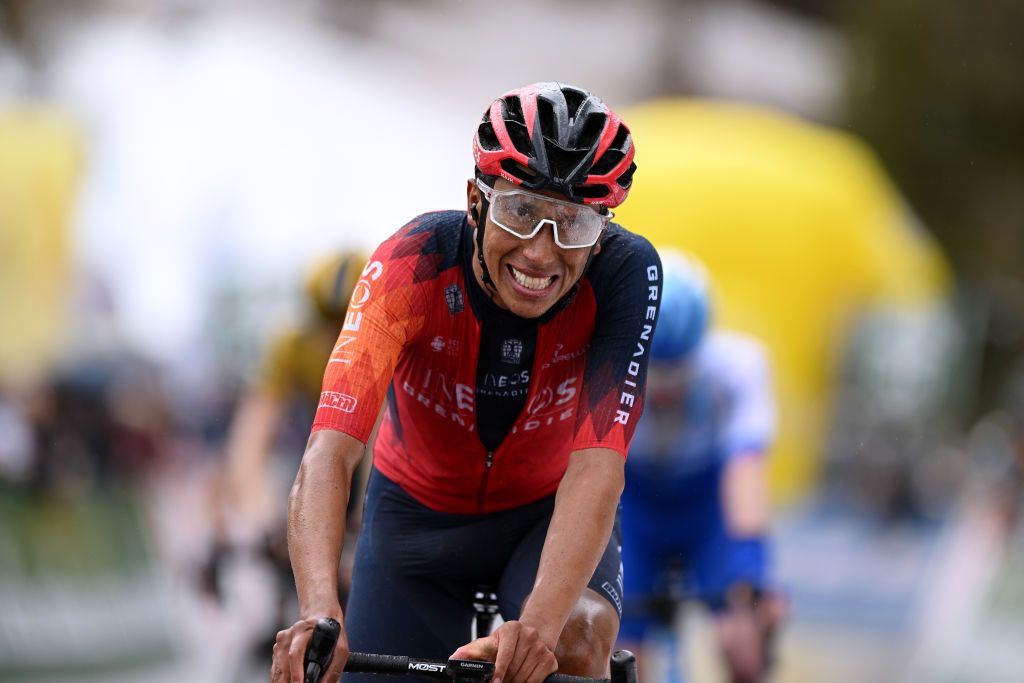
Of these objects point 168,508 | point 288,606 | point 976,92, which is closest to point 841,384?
point 168,508

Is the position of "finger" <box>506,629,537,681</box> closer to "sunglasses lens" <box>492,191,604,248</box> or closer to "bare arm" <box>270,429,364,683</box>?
"bare arm" <box>270,429,364,683</box>

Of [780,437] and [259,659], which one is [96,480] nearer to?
[259,659]

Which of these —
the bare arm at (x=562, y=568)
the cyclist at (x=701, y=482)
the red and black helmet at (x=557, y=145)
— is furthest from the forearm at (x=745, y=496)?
the red and black helmet at (x=557, y=145)

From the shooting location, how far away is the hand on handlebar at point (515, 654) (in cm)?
336

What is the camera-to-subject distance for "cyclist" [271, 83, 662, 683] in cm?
361

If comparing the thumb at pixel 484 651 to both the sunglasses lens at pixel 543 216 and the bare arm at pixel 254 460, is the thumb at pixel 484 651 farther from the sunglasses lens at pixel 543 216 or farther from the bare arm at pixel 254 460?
the bare arm at pixel 254 460

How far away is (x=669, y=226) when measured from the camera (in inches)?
635

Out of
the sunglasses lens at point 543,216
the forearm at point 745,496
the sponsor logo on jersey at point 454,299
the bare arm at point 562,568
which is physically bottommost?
the forearm at point 745,496

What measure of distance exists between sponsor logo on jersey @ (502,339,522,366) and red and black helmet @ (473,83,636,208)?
1.65 feet

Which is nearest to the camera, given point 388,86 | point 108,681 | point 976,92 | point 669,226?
point 108,681

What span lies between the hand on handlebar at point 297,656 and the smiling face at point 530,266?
1033 mm

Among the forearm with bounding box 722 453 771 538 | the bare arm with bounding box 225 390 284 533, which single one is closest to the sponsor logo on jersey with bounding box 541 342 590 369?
the forearm with bounding box 722 453 771 538

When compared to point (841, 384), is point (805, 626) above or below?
below

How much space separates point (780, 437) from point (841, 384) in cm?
180
